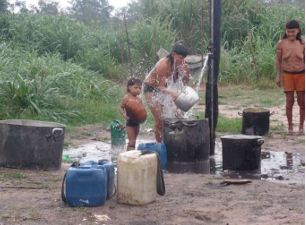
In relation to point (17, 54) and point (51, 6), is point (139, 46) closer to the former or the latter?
point (17, 54)

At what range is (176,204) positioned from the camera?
472cm

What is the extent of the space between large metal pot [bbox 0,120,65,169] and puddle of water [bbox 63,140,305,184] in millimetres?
795

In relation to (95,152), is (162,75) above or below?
above

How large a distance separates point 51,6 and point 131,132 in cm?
3109

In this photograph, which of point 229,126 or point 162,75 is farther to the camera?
point 229,126

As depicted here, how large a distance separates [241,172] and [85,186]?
2.43 metres

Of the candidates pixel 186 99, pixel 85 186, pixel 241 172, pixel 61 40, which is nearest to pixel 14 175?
pixel 85 186

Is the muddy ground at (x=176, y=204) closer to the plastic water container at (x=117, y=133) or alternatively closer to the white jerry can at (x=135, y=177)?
the white jerry can at (x=135, y=177)

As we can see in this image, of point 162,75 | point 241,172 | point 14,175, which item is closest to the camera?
point 14,175

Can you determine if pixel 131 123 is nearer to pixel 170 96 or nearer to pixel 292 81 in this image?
pixel 170 96

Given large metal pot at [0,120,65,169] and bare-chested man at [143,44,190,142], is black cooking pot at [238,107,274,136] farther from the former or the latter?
large metal pot at [0,120,65,169]

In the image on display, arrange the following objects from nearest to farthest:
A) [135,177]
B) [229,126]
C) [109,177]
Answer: [135,177] → [109,177] → [229,126]

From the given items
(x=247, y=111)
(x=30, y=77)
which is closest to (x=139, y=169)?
(x=247, y=111)

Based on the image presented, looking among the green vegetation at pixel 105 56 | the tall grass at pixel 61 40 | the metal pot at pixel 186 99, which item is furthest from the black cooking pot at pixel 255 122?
the tall grass at pixel 61 40
